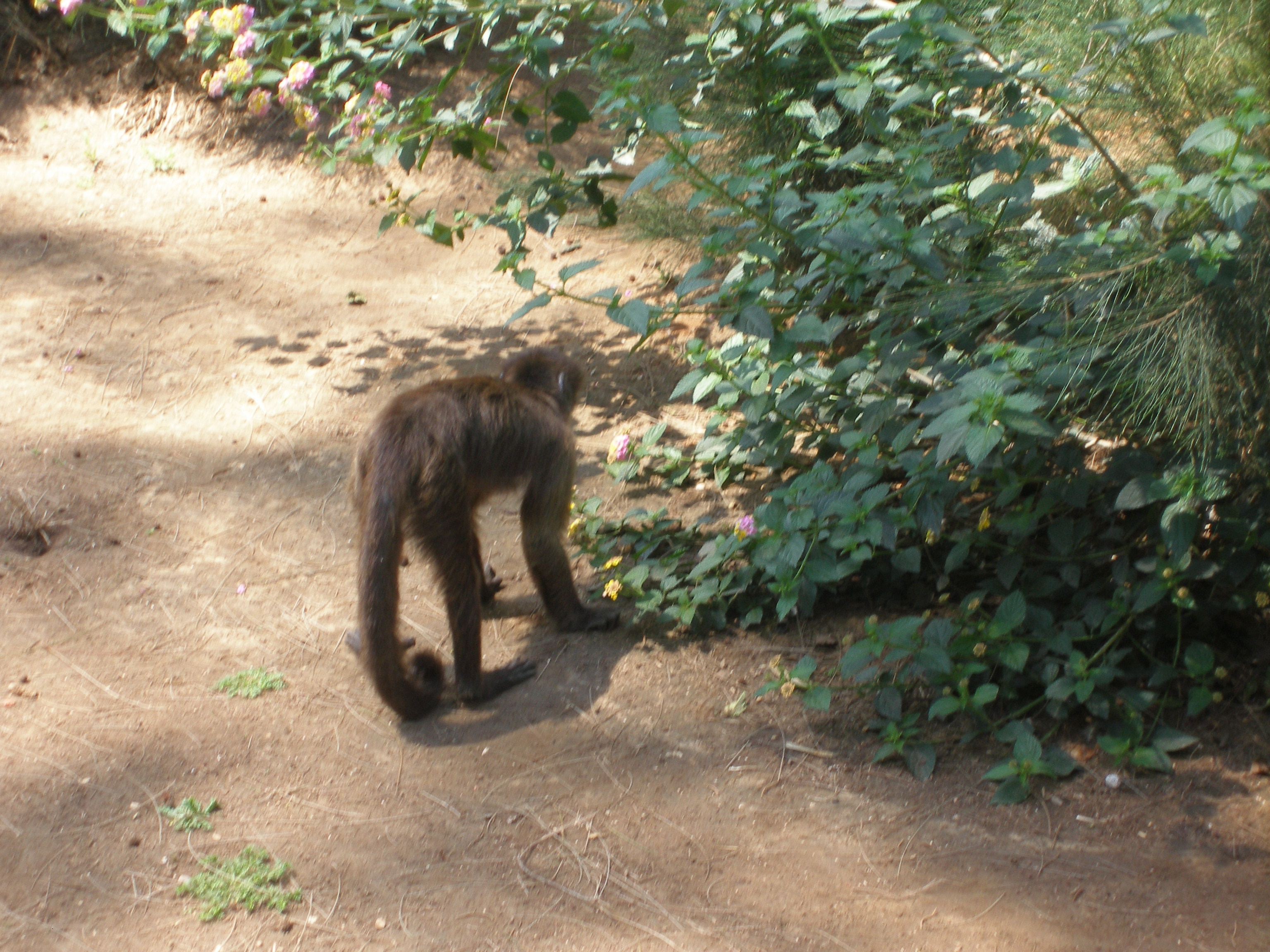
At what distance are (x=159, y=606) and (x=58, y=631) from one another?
0.39m

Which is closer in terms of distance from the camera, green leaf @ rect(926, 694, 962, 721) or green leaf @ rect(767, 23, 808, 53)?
green leaf @ rect(926, 694, 962, 721)

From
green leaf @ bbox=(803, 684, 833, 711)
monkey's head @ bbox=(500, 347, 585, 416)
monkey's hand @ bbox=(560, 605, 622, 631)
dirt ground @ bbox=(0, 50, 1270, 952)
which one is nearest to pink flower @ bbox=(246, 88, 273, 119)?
dirt ground @ bbox=(0, 50, 1270, 952)

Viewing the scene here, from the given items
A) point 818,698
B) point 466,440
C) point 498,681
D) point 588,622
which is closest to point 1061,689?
point 818,698

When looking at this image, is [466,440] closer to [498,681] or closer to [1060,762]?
[498,681]

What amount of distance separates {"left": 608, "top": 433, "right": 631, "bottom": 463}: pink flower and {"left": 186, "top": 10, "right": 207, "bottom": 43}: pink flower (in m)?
2.93

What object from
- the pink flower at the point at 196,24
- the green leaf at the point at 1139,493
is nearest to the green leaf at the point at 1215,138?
the green leaf at the point at 1139,493

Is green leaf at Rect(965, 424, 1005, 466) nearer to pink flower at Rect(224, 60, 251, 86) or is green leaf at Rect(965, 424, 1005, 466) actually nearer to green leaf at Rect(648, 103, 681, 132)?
green leaf at Rect(648, 103, 681, 132)

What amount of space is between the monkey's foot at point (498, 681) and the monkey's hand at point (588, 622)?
26 centimetres

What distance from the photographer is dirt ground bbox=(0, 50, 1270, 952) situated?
2.89m

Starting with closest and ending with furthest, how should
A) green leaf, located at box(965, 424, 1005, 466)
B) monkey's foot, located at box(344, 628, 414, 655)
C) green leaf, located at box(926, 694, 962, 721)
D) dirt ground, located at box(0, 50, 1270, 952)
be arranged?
green leaf, located at box(965, 424, 1005, 466)
dirt ground, located at box(0, 50, 1270, 952)
green leaf, located at box(926, 694, 962, 721)
monkey's foot, located at box(344, 628, 414, 655)

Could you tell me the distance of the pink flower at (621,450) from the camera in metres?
5.09

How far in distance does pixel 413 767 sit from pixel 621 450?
2056mm

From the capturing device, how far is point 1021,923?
2.78 meters

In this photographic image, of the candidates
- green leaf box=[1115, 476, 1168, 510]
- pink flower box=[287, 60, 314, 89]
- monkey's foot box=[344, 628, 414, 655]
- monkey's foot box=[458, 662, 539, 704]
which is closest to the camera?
green leaf box=[1115, 476, 1168, 510]
